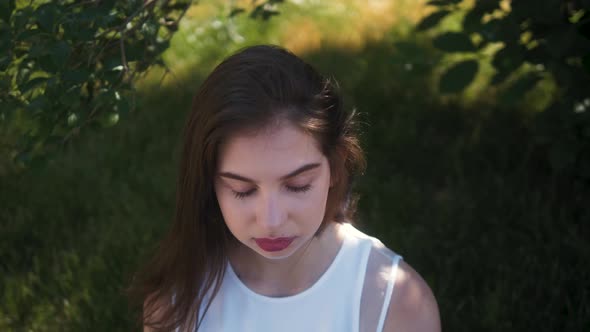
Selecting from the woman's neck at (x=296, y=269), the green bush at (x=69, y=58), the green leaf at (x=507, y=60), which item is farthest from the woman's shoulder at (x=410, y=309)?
the green leaf at (x=507, y=60)

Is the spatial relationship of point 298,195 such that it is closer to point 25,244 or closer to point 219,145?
point 219,145

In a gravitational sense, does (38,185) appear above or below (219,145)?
below

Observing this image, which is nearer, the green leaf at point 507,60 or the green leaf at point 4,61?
the green leaf at point 4,61

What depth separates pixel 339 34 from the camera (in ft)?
14.5

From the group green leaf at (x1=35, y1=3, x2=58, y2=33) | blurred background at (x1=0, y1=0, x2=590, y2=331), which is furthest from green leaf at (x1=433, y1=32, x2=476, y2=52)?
green leaf at (x1=35, y1=3, x2=58, y2=33)

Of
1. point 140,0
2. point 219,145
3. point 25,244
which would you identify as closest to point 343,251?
point 219,145

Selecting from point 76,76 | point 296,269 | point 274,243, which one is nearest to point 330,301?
point 296,269

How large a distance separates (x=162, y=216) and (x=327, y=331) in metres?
1.52

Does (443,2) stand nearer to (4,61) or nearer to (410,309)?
(410,309)

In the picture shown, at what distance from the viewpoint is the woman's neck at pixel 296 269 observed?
184 cm

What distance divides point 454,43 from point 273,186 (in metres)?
1.45

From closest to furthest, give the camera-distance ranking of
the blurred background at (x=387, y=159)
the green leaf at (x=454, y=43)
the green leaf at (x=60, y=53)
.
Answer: the green leaf at (x=60, y=53) → the blurred background at (x=387, y=159) → the green leaf at (x=454, y=43)

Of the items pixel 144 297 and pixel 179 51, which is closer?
pixel 144 297

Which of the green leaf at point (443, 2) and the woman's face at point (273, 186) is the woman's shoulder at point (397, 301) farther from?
the green leaf at point (443, 2)
